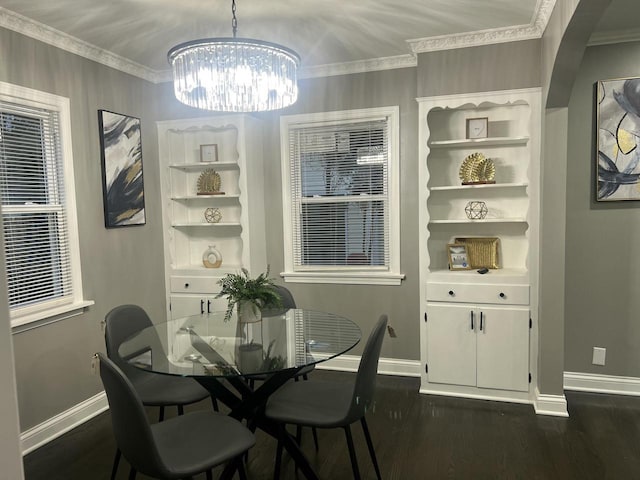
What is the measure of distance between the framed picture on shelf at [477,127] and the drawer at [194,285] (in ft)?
7.79

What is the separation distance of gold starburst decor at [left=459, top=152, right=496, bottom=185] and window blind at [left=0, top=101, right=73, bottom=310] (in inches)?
113

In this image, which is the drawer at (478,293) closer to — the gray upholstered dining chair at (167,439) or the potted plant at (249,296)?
the potted plant at (249,296)

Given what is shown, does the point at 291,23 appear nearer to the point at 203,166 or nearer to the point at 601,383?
the point at 203,166

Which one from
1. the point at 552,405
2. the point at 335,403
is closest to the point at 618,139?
the point at 552,405

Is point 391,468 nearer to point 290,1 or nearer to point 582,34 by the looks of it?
point 582,34

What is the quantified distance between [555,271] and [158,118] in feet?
11.1

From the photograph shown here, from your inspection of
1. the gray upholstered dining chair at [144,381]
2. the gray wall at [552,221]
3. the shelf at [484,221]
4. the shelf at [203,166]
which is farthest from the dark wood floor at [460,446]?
the shelf at [203,166]

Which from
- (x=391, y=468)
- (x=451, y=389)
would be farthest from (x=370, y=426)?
(x=451, y=389)

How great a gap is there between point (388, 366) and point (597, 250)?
184 centimetres

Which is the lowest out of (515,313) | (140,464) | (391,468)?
(391,468)

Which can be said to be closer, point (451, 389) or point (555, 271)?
point (555, 271)

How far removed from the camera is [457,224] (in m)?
3.77

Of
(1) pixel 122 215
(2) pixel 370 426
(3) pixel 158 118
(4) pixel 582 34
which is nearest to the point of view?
(4) pixel 582 34

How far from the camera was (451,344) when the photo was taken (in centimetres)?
351
